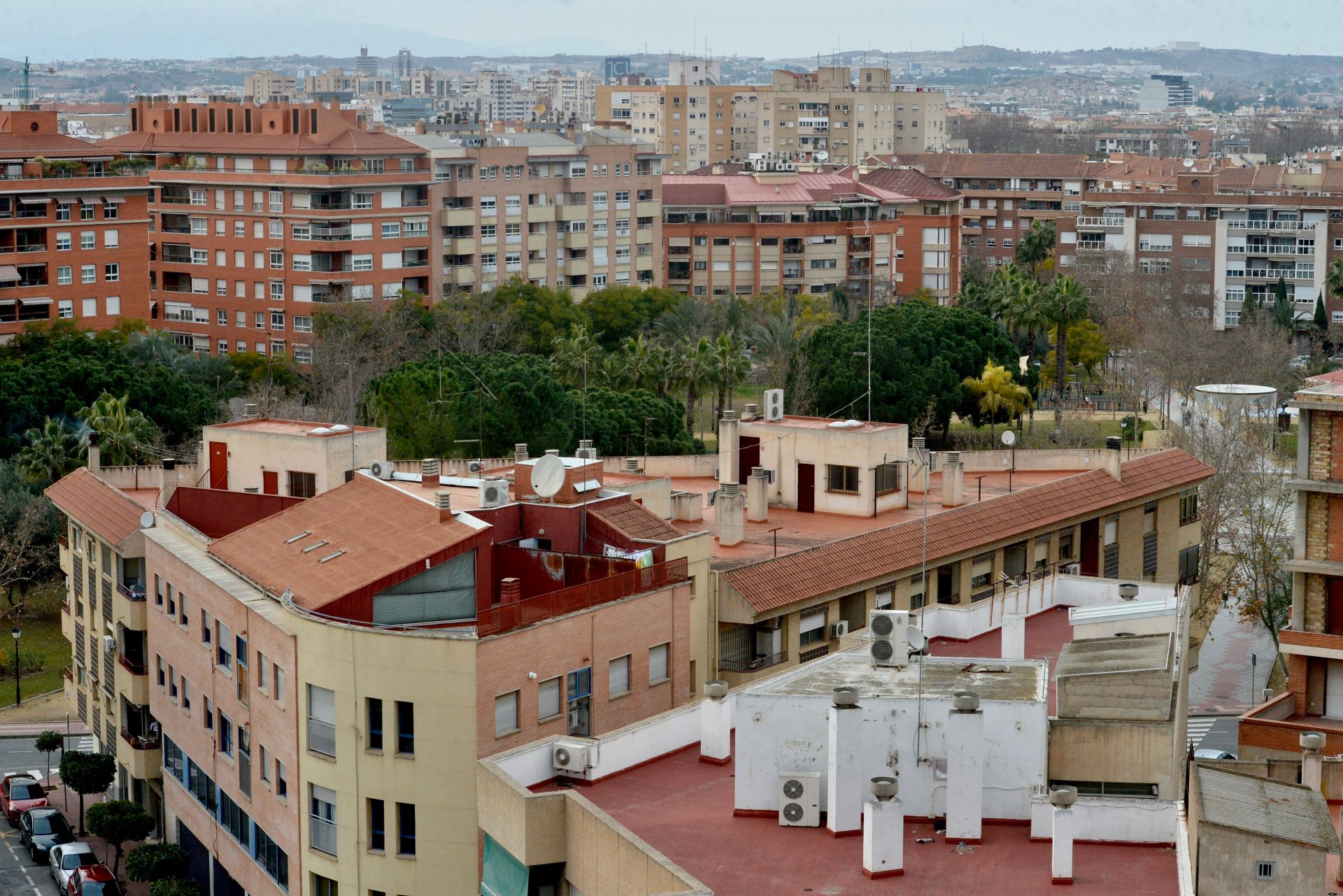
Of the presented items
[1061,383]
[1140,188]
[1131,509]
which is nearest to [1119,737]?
[1131,509]

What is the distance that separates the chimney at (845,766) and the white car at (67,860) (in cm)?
2258

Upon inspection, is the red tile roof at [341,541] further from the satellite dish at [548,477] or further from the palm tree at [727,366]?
the palm tree at [727,366]

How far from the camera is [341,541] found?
1407 inches

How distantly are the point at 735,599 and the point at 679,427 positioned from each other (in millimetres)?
37154

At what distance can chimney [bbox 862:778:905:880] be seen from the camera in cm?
2417

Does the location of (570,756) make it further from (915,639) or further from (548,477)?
(548,477)

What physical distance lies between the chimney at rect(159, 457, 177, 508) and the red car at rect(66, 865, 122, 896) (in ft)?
25.1

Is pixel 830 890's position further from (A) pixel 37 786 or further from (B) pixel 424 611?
(A) pixel 37 786

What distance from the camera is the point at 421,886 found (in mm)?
32438

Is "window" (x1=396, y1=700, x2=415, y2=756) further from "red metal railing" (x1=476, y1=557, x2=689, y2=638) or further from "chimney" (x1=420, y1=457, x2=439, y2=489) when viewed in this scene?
"chimney" (x1=420, y1=457, x2=439, y2=489)

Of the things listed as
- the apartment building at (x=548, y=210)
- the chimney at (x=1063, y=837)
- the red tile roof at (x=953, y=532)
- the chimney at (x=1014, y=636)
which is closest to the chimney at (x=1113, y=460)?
the red tile roof at (x=953, y=532)

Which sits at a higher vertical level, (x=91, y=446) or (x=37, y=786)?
(x=91, y=446)

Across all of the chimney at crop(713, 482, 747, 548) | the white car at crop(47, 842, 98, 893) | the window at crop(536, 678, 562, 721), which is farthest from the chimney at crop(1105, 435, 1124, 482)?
the white car at crop(47, 842, 98, 893)

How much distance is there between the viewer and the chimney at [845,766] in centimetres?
2575
